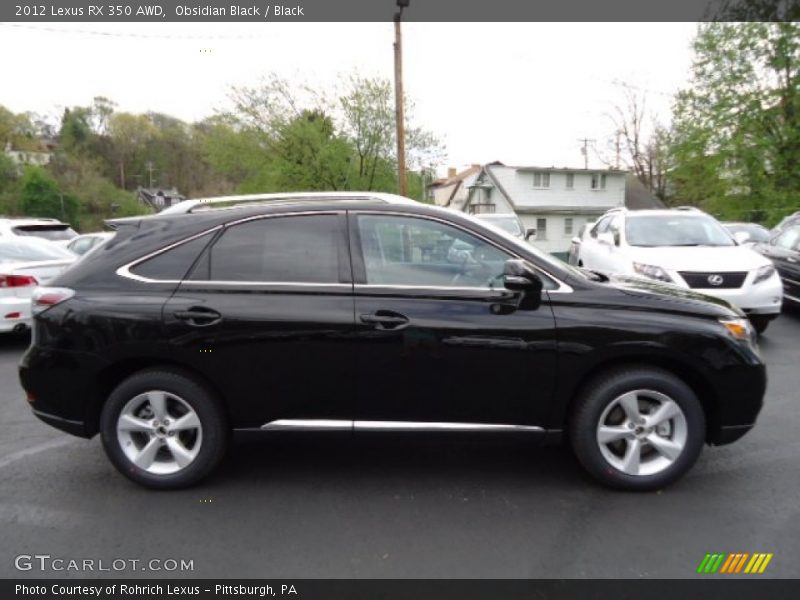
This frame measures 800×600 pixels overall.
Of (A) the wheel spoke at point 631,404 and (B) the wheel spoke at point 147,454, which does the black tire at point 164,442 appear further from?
(A) the wheel spoke at point 631,404

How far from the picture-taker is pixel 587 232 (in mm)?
9922

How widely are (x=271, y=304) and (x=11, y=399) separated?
11.8 feet

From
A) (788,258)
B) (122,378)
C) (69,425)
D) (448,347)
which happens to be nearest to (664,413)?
(448,347)

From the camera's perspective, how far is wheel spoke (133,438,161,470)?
3.10 meters

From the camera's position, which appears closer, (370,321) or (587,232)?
(370,321)

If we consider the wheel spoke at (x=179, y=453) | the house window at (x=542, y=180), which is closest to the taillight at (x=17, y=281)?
the wheel spoke at (x=179, y=453)

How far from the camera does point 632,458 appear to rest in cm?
304

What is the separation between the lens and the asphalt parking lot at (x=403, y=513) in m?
2.52

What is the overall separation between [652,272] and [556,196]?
33.1 meters

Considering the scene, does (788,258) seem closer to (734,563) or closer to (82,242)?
(734,563)

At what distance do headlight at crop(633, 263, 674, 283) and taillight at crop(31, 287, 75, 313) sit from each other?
583 centimetres

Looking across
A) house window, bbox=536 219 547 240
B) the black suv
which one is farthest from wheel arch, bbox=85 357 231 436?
house window, bbox=536 219 547 240
